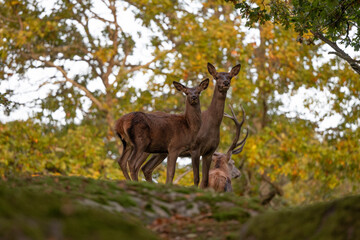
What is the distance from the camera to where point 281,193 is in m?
24.9

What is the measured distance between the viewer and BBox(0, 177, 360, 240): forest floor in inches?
179

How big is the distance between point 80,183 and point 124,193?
71cm

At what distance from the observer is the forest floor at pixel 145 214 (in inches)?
179

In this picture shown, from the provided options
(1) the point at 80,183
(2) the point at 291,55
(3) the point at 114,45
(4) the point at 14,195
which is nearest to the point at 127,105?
(3) the point at 114,45

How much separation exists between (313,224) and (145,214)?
2175 mm

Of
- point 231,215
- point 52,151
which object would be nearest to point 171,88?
point 52,151

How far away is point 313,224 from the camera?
5480mm

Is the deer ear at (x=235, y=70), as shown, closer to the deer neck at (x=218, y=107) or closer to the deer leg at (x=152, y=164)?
the deer neck at (x=218, y=107)

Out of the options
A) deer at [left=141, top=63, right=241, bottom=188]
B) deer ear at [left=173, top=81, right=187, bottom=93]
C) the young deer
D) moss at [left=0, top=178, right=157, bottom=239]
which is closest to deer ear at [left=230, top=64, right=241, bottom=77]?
deer at [left=141, top=63, right=241, bottom=188]

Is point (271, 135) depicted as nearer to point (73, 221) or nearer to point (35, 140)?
point (35, 140)

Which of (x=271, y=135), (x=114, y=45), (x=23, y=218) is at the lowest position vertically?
(x=23, y=218)

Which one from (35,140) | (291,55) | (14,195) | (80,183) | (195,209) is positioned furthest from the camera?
(291,55)

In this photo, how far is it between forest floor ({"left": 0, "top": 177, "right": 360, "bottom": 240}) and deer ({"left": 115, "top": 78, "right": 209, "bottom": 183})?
3.39m

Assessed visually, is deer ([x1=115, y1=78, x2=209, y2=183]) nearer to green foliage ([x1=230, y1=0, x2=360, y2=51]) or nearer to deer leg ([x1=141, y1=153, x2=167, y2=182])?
deer leg ([x1=141, y1=153, x2=167, y2=182])
